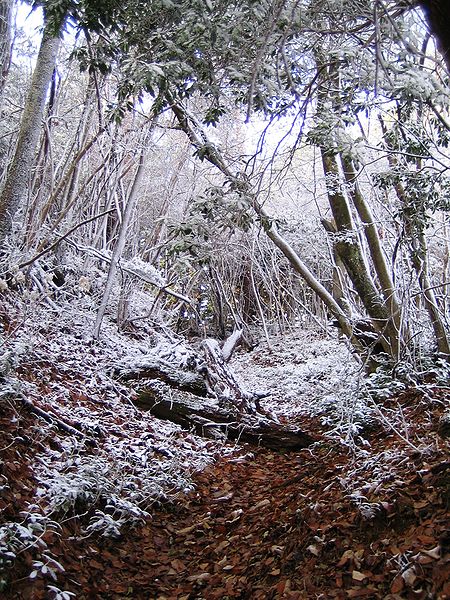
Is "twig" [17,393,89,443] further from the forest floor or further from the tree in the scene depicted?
the tree

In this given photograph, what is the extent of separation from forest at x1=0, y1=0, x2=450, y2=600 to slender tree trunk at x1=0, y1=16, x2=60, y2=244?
24 mm

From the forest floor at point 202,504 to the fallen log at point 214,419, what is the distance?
148 mm

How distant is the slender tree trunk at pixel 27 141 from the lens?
4.88 m

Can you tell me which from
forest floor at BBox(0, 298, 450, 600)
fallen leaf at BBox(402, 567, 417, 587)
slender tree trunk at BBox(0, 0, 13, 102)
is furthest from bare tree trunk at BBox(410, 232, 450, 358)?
slender tree trunk at BBox(0, 0, 13, 102)

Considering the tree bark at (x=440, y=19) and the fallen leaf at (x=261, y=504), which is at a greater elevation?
the tree bark at (x=440, y=19)

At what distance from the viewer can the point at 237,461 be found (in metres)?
4.52

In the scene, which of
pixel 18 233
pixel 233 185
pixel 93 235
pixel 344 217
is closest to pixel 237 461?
pixel 233 185

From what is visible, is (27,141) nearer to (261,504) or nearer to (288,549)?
(261,504)

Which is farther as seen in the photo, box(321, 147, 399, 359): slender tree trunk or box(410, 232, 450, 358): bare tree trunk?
box(321, 147, 399, 359): slender tree trunk

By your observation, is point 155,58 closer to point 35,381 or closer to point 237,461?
point 35,381

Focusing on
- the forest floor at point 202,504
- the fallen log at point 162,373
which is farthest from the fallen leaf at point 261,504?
the fallen log at point 162,373

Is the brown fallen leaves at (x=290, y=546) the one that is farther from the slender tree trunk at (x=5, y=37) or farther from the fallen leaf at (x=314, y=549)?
the slender tree trunk at (x=5, y=37)

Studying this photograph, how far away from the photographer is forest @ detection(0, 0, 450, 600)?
2512 mm

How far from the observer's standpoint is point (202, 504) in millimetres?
3656
